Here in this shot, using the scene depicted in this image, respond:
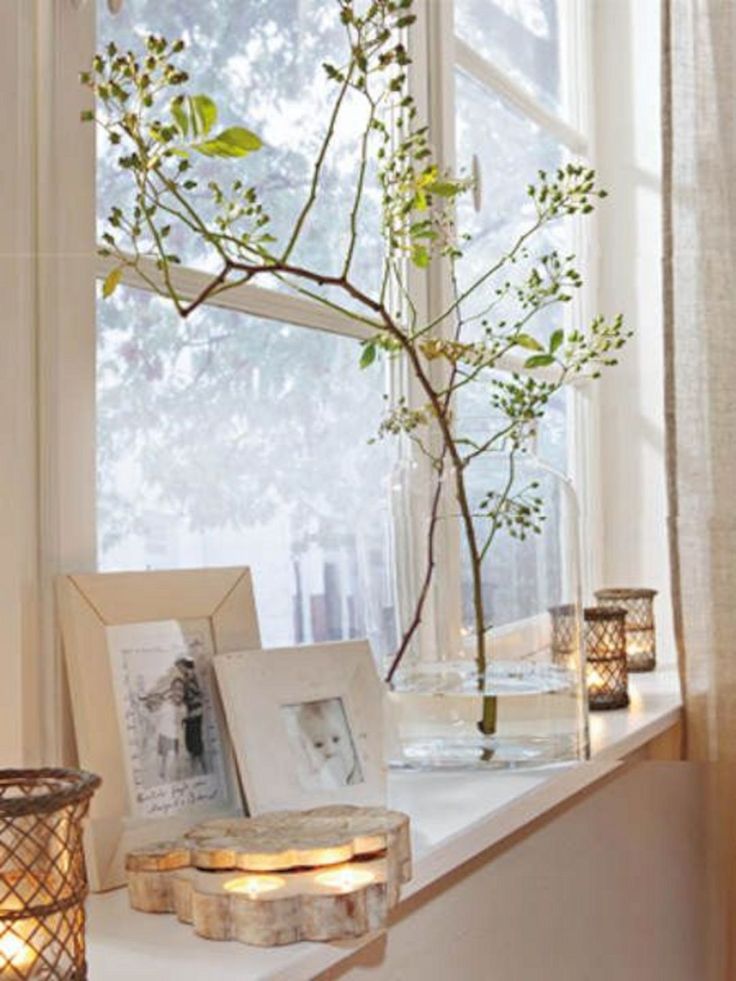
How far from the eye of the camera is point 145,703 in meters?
1.02

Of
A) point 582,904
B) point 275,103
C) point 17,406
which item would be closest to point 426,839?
point 17,406

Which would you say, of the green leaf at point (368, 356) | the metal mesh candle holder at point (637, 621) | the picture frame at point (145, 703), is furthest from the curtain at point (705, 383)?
the picture frame at point (145, 703)

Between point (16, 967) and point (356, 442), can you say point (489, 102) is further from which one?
point (16, 967)

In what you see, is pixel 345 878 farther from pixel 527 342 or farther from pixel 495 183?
pixel 495 183

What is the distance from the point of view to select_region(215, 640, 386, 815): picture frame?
1.08m

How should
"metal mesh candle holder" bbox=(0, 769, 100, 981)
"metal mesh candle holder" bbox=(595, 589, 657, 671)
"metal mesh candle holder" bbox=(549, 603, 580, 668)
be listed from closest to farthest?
"metal mesh candle holder" bbox=(0, 769, 100, 981) < "metal mesh candle holder" bbox=(549, 603, 580, 668) < "metal mesh candle holder" bbox=(595, 589, 657, 671)

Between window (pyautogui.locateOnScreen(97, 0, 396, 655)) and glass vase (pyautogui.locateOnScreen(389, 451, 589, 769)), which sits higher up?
window (pyautogui.locateOnScreen(97, 0, 396, 655))

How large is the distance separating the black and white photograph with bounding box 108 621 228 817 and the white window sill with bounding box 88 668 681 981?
84 mm

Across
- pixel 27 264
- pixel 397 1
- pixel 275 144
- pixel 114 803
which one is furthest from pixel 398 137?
pixel 114 803

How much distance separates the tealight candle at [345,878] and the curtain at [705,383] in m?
1.08

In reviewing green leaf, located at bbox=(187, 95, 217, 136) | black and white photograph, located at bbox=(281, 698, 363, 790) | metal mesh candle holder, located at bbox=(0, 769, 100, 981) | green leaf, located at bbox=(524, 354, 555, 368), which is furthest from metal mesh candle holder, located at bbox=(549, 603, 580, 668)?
metal mesh candle holder, located at bbox=(0, 769, 100, 981)

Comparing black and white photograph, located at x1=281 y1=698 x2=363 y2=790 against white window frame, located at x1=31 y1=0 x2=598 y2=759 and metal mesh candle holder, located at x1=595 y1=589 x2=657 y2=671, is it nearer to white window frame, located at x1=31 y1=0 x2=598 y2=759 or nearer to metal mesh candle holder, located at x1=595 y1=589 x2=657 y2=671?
white window frame, located at x1=31 y1=0 x2=598 y2=759

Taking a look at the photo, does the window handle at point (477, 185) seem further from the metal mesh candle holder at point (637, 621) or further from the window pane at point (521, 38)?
the metal mesh candle holder at point (637, 621)

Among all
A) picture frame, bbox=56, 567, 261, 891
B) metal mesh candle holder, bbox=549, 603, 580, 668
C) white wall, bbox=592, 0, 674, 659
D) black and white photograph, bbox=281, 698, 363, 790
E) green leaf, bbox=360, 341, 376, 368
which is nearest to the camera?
picture frame, bbox=56, 567, 261, 891
